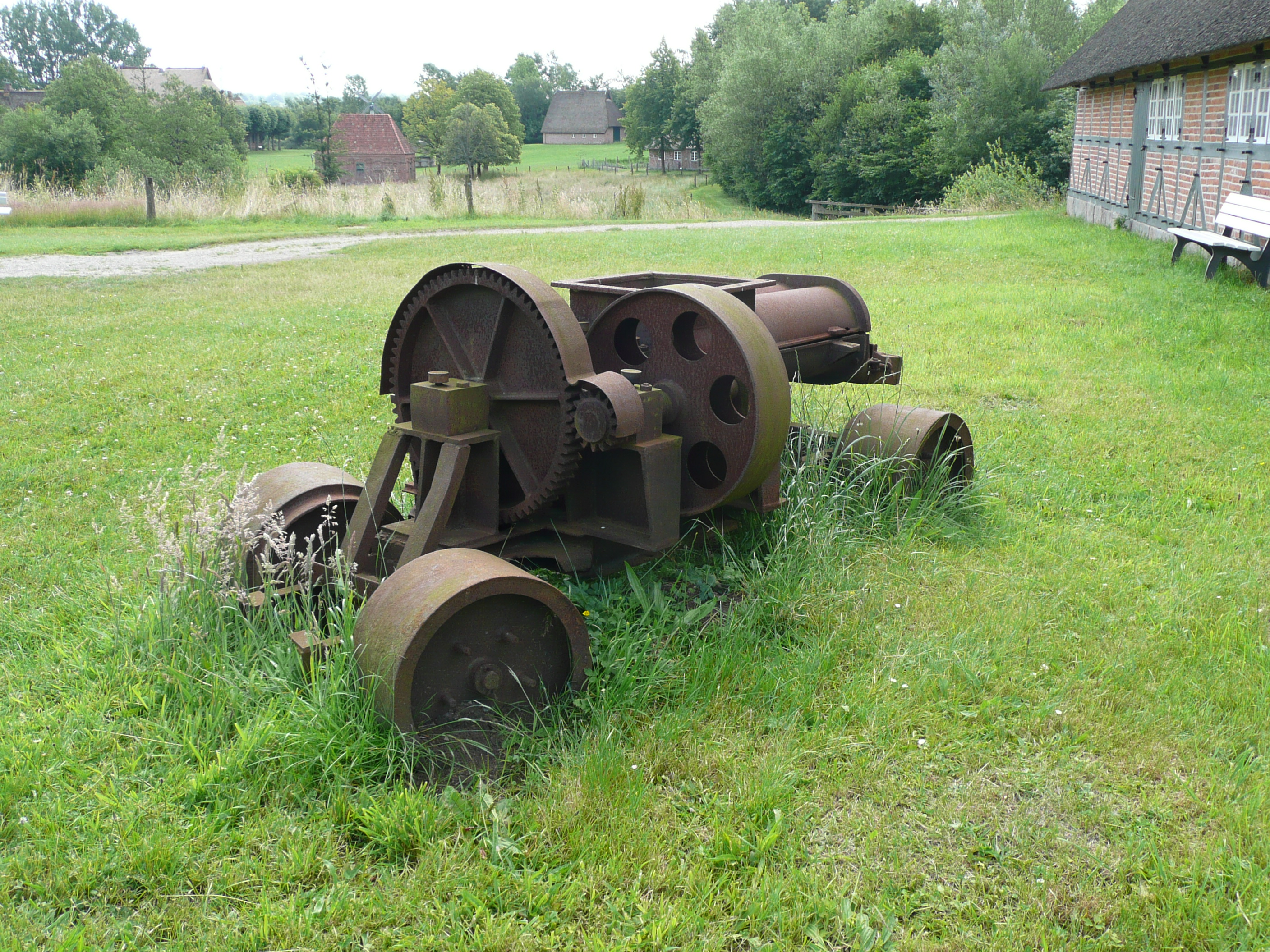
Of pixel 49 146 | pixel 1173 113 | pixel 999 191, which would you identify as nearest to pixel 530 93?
pixel 49 146

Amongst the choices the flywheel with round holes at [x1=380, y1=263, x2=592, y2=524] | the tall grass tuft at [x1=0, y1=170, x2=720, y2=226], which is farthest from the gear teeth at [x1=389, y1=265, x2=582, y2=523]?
the tall grass tuft at [x1=0, y1=170, x2=720, y2=226]

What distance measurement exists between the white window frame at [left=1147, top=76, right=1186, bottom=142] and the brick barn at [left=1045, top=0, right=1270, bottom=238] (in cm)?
3

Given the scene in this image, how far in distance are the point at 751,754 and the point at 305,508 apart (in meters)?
2.06

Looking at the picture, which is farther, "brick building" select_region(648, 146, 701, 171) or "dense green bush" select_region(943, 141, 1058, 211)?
"brick building" select_region(648, 146, 701, 171)

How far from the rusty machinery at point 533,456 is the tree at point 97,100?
41.9 metres

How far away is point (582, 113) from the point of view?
373 ft

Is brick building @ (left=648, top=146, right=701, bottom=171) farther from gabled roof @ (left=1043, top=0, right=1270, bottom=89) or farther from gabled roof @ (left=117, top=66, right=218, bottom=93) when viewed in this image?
gabled roof @ (left=1043, top=0, right=1270, bottom=89)

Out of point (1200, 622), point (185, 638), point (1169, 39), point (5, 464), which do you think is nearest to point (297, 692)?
point (185, 638)

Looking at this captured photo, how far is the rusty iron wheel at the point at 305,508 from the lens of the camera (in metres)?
3.93

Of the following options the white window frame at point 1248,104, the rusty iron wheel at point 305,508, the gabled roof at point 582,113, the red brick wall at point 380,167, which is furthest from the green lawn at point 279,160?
the rusty iron wheel at point 305,508

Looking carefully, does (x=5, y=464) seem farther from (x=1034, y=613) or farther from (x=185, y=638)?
(x=1034, y=613)

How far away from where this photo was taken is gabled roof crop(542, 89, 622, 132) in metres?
112

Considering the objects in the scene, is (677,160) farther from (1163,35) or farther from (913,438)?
(913,438)

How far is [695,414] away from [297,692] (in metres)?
1.71
